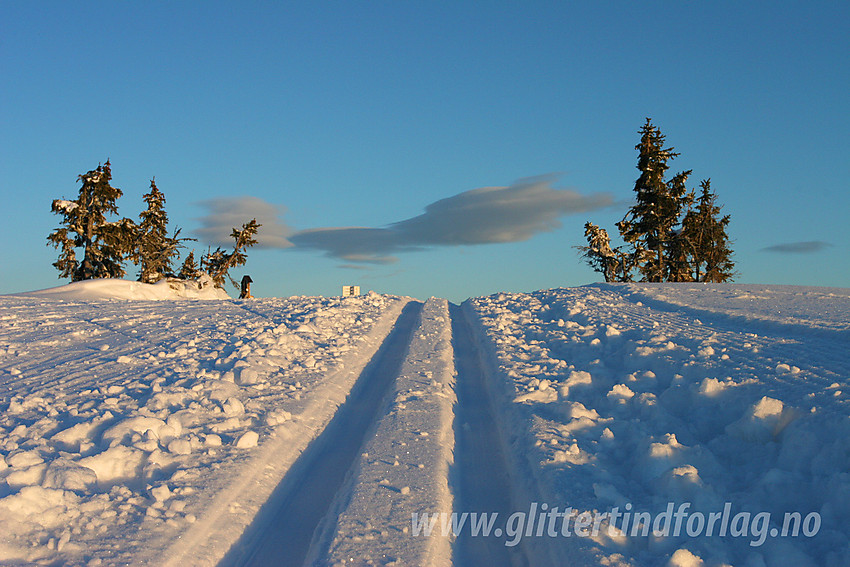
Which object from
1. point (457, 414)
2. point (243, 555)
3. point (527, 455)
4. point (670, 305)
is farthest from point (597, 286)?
point (243, 555)

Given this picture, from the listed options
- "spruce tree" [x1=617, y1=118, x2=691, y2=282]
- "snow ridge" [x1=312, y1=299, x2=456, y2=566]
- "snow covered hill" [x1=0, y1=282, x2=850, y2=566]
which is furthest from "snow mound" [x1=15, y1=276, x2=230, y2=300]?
"spruce tree" [x1=617, y1=118, x2=691, y2=282]

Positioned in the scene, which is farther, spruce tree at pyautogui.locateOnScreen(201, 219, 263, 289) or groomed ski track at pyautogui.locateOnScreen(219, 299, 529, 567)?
spruce tree at pyautogui.locateOnScreen(201, 219, 263, 289)

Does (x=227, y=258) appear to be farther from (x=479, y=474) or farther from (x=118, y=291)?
(x=479, y=474)

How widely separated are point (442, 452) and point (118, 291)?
2555cm

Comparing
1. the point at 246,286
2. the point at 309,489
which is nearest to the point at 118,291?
the point at 246,286

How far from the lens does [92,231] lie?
3531 cm

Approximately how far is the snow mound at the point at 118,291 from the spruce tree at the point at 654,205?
3106cm

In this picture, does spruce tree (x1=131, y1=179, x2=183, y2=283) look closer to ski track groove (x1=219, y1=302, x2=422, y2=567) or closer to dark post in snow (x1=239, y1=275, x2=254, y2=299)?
dark post in snow (x1=239, y1=275, x2=254, y2=299)

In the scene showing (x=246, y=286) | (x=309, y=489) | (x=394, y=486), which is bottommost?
(x=309, y=489)

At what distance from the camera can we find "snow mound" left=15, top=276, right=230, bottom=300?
2387 cm

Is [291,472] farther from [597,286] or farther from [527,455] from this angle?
[597,286]

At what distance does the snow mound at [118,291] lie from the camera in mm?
23873

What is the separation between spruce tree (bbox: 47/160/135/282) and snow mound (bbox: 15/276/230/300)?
19.4 feet

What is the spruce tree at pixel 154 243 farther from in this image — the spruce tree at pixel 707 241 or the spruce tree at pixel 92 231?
the spruce tree at pixel 707 241
